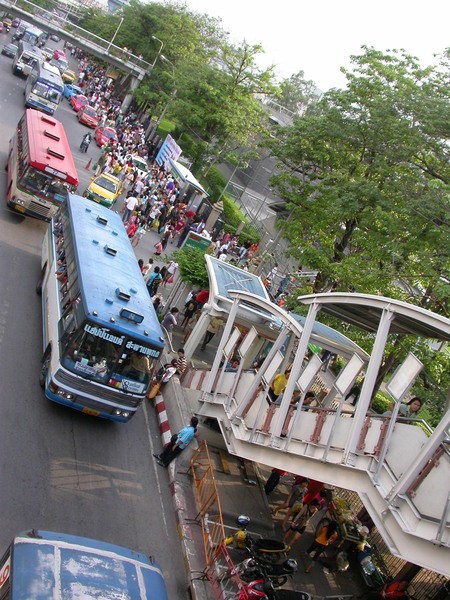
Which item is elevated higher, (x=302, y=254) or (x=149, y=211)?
(x=302, y=254)

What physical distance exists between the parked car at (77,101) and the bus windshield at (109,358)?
145 feet

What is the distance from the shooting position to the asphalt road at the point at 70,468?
36.0 ft

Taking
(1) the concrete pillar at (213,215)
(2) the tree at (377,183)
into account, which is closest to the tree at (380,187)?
(2) the tree at (377,183)

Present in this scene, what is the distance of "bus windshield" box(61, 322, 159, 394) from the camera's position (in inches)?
515

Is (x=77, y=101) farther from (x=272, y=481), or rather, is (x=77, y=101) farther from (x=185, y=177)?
(x=272, y=481)

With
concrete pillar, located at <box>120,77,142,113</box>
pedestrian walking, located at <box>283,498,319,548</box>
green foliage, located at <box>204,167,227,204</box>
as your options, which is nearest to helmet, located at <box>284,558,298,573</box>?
pedestrian walking, located at <box>283,498,319,548</box>

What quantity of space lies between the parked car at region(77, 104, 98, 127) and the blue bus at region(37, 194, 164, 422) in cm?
3768

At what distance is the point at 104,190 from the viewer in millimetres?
30328

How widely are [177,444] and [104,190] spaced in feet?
62.0

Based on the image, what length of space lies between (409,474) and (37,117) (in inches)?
936

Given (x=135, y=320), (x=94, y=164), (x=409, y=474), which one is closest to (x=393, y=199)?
(x=135, y=320)

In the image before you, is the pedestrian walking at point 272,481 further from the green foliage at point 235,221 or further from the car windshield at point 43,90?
the car windshield at point 43,90

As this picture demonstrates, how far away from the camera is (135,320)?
1361 centimetres

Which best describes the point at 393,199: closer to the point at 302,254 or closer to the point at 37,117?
the point at 302,254
